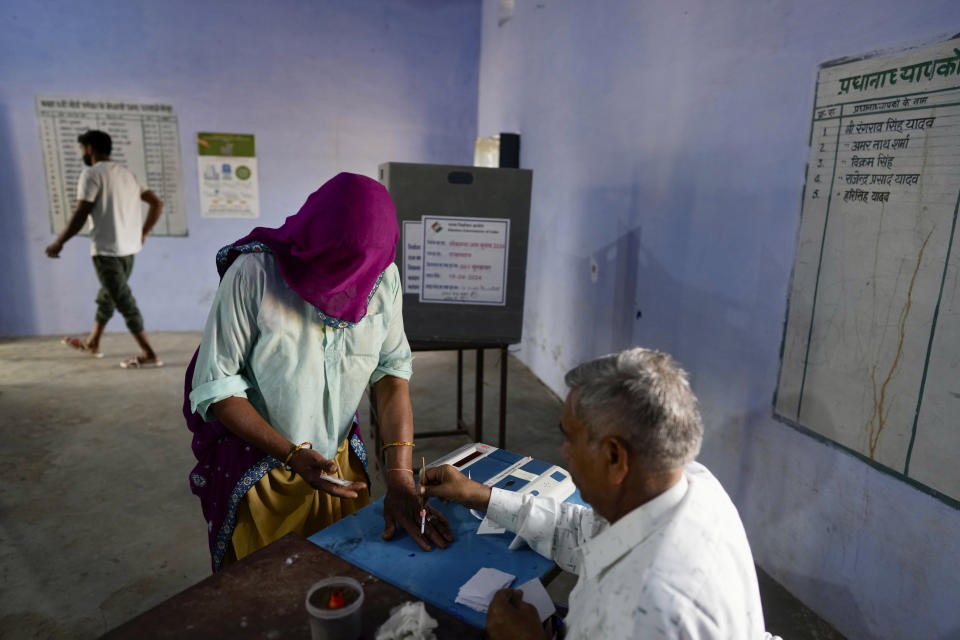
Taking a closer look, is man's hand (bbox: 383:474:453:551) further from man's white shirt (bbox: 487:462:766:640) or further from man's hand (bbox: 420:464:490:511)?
man's white shirt (bbox: 487:462:766:640)

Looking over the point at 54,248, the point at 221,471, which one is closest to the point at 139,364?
the point at 54,248

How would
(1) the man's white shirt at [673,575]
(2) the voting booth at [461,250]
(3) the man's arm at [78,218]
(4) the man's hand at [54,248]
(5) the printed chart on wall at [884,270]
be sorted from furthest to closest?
(4) the man's hand at [54,248]
(3) the man's arm at [78,218]
(2) the voting booth at [461,250]
(5) the printed chart on wall at [884,270]
(1) the man's white shirt at [673,575]

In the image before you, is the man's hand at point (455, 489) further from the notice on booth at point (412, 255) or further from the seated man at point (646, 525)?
the notice on booth at point (412, 255)

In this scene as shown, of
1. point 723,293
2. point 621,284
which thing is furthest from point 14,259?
point 723,293

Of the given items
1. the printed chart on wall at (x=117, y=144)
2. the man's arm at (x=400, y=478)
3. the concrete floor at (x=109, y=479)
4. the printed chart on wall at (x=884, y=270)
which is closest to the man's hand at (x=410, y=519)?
the man's arm at (x=400, y=478)

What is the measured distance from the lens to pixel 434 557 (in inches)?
43.9

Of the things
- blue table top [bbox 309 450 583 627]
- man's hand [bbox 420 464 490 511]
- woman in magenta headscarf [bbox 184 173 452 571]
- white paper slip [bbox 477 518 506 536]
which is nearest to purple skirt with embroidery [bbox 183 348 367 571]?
woman in magenta headscarf [bbox 184 173 452 571]

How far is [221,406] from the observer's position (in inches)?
49.0

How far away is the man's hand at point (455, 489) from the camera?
4.00 ft

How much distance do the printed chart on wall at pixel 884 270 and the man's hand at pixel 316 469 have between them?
4.83 ft

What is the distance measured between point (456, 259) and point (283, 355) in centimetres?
138

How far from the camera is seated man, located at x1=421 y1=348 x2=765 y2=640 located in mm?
728

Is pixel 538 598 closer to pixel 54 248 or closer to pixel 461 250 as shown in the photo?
pixel 461 250

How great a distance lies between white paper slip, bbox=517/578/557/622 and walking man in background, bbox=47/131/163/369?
4280 mm
